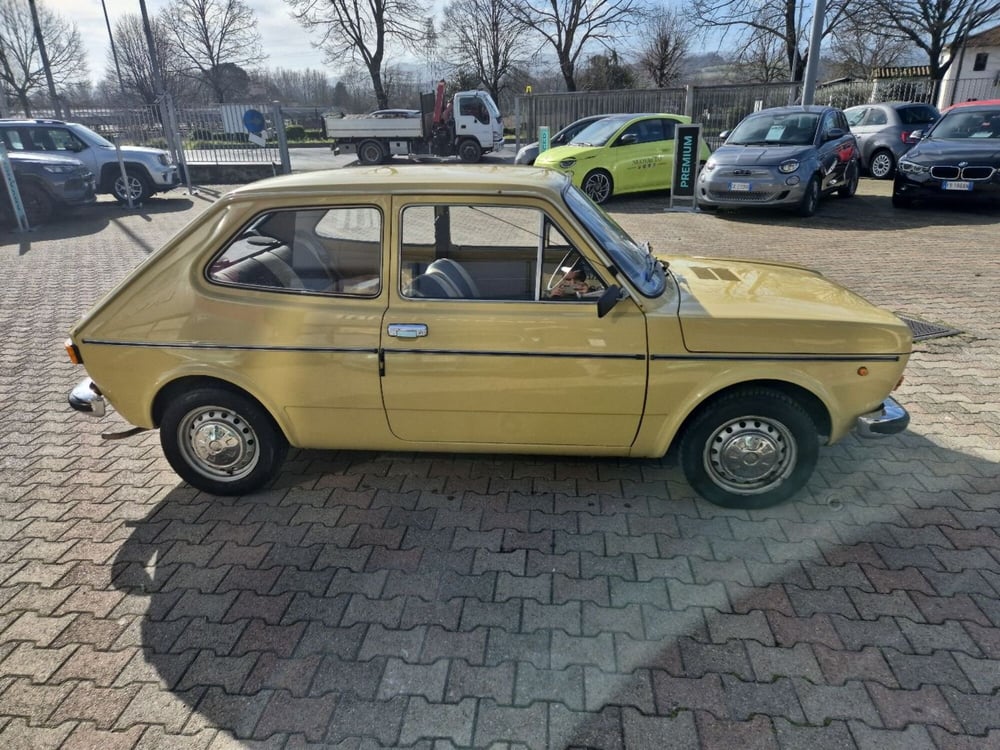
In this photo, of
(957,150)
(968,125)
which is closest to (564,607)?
(957,150)

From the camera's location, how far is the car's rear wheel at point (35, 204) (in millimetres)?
12867

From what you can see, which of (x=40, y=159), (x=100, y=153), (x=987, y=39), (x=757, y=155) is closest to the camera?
(x=757, y=155)

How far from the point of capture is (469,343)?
3213mm

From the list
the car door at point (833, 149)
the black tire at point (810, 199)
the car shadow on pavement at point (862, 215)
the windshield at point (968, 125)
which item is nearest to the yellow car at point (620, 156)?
the car shadow on pavement at point (862, 215)

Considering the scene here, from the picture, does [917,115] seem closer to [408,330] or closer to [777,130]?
[777,130]

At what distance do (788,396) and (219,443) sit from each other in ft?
10.0

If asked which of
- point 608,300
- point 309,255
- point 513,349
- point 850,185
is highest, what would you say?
point 309,255

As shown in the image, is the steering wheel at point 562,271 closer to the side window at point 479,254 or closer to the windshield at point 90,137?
the side window at point 479,254

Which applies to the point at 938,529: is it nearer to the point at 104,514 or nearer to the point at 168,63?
the point at 104,514

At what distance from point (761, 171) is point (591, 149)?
11.6ft

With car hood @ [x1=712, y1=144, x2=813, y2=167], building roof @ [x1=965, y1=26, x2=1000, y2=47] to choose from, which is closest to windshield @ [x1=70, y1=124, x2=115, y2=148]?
car hood @ [x1=712, y1=144, x2=813, y2=167]

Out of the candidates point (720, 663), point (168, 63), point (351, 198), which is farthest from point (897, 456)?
point (168, 63)

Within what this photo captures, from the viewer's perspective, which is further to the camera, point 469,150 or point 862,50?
point 862,50

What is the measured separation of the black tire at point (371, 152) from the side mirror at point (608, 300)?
23.3m
